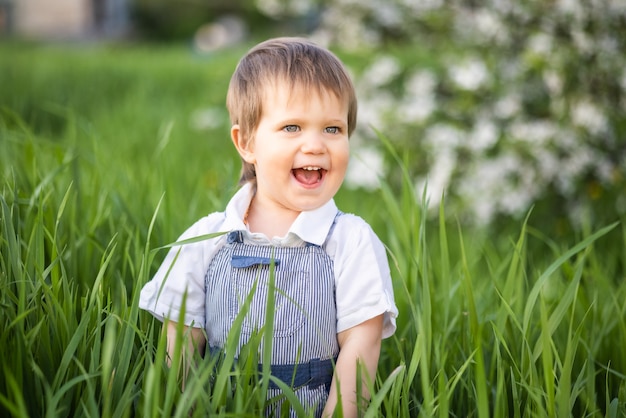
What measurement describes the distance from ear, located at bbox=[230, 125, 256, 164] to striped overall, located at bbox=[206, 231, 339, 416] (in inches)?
7.0

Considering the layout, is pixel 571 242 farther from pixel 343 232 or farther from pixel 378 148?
pixel 343 232

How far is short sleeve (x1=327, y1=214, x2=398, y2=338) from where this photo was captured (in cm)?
136

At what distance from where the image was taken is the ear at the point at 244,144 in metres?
1.47

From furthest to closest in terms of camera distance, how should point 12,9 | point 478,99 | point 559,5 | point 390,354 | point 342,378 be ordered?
point 12,9, point 478,99, point 559,5, point 390,354, point 342,378

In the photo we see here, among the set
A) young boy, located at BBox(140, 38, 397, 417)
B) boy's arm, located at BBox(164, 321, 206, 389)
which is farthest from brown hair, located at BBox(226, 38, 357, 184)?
boy's arm, located at BBox(164, 321, 206, 389)

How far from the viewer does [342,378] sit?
1.35 metres

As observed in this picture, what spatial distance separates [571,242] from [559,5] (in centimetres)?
99

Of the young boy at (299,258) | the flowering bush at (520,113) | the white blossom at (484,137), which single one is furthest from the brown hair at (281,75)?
the white blossom at (484,137)

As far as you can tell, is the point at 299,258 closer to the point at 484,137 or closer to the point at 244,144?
the point at 244,144

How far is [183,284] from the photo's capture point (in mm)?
1423

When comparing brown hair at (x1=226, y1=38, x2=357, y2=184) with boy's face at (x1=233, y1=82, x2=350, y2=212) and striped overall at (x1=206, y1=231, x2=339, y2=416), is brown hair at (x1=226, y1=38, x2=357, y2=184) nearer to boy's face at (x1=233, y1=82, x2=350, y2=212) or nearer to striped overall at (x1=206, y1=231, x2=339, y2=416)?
boy's face at (x1=233, y1=82, x2=350, y2=212)

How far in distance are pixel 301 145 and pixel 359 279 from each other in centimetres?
26

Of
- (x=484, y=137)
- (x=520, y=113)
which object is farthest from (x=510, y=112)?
(x=484, y=137)

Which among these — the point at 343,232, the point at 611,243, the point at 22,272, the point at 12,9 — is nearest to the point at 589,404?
the point at 343,232
